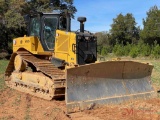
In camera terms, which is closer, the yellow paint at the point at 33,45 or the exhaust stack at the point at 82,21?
the exhaust stack at the point at 82,21

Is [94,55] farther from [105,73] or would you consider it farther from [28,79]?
[28,79]

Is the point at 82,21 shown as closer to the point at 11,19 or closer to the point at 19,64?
the point at 19,64

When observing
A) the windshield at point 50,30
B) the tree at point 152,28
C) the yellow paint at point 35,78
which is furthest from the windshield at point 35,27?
the tree at point 152,28

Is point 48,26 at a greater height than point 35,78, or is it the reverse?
point 48,26

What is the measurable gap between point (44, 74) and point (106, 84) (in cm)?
205

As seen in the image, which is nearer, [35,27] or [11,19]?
[35,27]

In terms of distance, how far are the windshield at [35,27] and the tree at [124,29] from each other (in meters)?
55.0

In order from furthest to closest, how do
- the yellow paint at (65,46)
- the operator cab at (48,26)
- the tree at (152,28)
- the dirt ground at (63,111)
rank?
the tree at (152,28)
the operator cab at (48,26)
the yellow paint at (65,46)
the dirt ground at (63,111)

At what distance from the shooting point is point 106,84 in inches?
326

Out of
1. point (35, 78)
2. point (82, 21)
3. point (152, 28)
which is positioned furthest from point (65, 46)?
point (152, 28)

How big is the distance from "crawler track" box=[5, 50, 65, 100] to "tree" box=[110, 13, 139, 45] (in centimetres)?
5503

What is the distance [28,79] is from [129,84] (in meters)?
3.44

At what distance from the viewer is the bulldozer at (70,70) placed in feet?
25.4

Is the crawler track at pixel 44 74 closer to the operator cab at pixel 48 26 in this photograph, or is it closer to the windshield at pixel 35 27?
the operator cab at pixel 48 26
